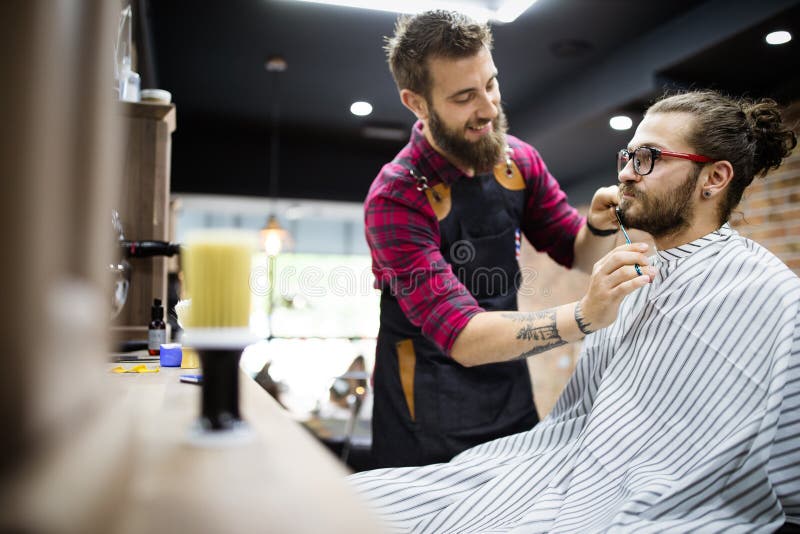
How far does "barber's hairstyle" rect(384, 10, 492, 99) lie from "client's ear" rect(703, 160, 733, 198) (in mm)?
801

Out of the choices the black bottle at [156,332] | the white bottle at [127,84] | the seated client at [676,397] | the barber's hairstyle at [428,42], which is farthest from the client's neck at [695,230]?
the white bottle at [127,84]

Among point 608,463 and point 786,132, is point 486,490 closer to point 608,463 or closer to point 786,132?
point 608,463

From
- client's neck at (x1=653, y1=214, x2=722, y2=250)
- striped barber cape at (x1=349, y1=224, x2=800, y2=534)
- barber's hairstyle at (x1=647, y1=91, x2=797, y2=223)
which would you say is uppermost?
barber's hairstyle at (x1=647, y1=91, x2=797, y2=223)

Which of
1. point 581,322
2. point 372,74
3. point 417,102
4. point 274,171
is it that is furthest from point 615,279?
point 274,171

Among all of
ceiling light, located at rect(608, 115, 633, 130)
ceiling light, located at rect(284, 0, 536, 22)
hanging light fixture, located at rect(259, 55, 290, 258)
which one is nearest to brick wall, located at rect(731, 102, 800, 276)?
ceiling light, located at rect(608, 115, 633, 130)

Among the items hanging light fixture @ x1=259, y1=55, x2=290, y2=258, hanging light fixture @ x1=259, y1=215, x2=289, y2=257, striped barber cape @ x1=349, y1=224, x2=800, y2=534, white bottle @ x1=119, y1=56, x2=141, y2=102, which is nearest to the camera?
striped barber cape @ x1=349, y1=224, x2=800, y2=534

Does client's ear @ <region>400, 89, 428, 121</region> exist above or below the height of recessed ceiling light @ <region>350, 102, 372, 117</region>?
below

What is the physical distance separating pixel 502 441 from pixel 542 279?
548 centimetres

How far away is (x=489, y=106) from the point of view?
1898 millimetres

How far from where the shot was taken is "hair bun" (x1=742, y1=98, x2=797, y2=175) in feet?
5.57

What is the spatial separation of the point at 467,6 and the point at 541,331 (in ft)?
7.12

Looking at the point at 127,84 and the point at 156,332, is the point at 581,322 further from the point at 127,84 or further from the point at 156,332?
the point at 127,84

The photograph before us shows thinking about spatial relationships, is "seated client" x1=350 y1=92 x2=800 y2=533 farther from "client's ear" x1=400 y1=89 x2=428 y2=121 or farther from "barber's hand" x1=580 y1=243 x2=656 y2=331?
"client's ear" x1=400 y1=89 x2=428 y2=121

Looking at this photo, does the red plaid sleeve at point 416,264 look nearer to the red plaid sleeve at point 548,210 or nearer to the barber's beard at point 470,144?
the barber's beard at point 470,144
